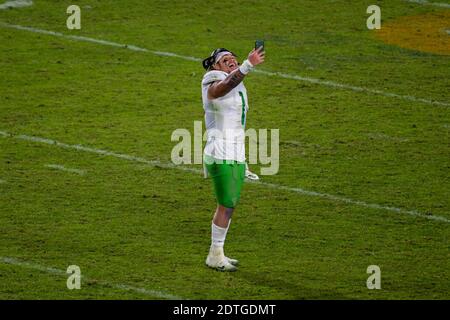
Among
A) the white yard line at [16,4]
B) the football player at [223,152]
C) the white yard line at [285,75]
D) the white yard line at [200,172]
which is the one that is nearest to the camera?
the football player at [223,152]

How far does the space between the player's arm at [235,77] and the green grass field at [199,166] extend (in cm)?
144

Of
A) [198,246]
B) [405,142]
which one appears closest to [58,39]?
[405,142]

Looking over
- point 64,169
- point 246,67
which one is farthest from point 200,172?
point 246,67

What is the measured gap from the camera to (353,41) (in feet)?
50.8

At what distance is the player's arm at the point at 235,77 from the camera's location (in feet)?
28.8

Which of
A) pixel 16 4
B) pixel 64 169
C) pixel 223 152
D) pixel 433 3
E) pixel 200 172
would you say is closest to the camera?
pixel 223 152

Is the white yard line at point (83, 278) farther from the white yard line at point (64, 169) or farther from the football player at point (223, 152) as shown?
the white yard line at point (64, 169)

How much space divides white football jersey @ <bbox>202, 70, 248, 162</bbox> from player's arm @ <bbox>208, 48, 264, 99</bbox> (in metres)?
0.12

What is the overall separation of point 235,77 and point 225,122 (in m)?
0.52

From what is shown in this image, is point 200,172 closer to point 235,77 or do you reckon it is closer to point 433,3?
point 235,77

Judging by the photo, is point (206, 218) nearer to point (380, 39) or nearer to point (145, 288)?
point (145, 288)

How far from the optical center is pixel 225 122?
9.27m

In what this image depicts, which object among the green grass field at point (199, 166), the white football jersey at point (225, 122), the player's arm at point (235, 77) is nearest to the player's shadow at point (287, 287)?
the green grass field at point (199, 166)

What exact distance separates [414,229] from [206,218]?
6.15 ft
